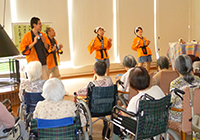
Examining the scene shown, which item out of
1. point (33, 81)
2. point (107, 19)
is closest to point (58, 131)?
point (33, 81)

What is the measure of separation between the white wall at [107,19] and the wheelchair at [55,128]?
5677 mm

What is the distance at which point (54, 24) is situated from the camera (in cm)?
774

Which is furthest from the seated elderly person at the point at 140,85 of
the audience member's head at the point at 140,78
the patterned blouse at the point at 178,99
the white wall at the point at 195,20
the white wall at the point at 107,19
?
the white wall at the point at 195,20

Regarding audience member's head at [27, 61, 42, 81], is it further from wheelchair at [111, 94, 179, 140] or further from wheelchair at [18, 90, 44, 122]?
wheelchair at [111, 94, 179, 140]

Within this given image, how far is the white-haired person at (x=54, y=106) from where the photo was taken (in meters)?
2.03

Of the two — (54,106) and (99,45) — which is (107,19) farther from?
(54,106)

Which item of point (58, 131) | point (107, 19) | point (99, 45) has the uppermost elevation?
point (107, 19)

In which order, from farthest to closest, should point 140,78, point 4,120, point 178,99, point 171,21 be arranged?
1. point 171,21
2. point 178,99
3. point 140,78
4. point 4,120

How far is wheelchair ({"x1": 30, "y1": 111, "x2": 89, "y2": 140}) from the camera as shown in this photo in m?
1.80

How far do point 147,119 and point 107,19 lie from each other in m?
7.16

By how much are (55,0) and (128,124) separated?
6.35 metres

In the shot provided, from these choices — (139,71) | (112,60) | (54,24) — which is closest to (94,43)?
(54,24)

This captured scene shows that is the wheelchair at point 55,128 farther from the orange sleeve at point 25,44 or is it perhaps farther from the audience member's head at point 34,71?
the orange sleeve at point 25,44

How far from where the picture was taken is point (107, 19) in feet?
28.9
